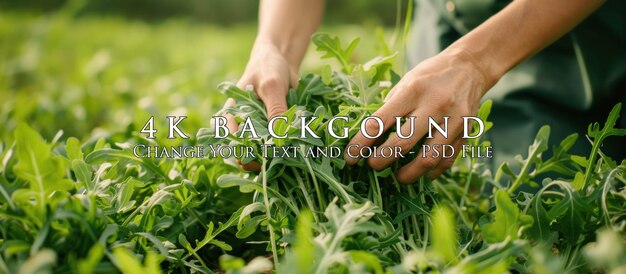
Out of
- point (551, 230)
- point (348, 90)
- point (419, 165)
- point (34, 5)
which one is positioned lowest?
point (551, 230)

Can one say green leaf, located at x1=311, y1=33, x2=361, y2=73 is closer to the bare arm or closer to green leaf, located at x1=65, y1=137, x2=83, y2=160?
the bare arm

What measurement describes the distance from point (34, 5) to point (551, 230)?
821cm

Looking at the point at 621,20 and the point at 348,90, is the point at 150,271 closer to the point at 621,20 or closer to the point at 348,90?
the point at 348,90

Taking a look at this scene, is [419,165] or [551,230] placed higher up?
[419,165]

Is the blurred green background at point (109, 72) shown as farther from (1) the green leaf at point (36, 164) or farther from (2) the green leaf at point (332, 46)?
(1) the green leaf at point (36, 164)

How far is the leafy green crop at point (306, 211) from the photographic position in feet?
2.36

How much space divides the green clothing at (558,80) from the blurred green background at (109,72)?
34 centimetres

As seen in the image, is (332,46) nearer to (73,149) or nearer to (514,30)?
(514,30)

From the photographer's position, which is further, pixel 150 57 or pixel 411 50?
pixel 150 57

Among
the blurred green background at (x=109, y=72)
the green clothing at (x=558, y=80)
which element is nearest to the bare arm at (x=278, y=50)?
the blurred green background at (x=109, y=72)

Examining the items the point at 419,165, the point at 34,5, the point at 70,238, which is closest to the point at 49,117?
the point at 70,238

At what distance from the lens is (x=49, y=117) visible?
1989 millimetres

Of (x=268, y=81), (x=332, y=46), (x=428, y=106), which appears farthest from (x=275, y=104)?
(x=428, y=106)

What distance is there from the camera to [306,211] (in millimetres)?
819
